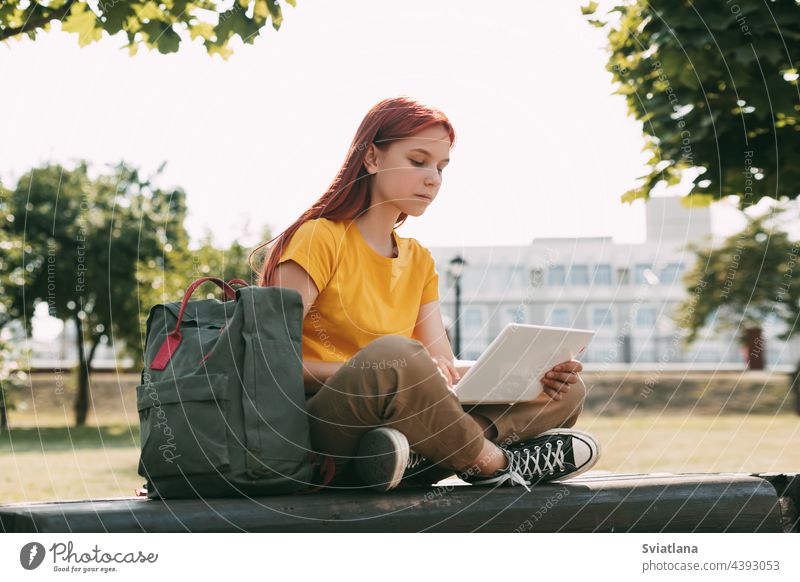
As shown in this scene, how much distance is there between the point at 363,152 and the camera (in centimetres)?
278

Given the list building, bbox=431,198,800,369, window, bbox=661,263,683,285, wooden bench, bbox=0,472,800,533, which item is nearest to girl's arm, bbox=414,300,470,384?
wooden bench, bbox=0,472,800,533

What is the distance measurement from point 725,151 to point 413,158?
2.68 meters

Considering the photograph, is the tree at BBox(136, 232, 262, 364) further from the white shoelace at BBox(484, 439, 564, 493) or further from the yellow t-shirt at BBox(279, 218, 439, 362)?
the white shoelace at BBox(484, 439, 564, 493)

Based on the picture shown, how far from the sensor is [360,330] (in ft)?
8.87

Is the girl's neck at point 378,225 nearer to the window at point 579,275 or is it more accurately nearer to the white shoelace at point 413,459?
the white shoelace at point 413,459

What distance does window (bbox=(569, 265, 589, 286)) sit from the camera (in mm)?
35188

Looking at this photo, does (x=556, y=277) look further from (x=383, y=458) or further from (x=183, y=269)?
(x=383, y=458)

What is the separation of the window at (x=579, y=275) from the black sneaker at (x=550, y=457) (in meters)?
32.3

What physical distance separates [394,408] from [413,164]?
2.61ft

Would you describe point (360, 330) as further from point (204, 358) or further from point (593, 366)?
point (593, 366)

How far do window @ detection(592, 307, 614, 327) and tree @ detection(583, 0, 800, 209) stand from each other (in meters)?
27.9

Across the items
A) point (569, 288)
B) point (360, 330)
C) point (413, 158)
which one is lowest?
point (569, 288)

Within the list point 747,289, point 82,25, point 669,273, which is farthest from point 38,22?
point 669,273

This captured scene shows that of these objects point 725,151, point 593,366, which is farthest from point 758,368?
point 725,151
